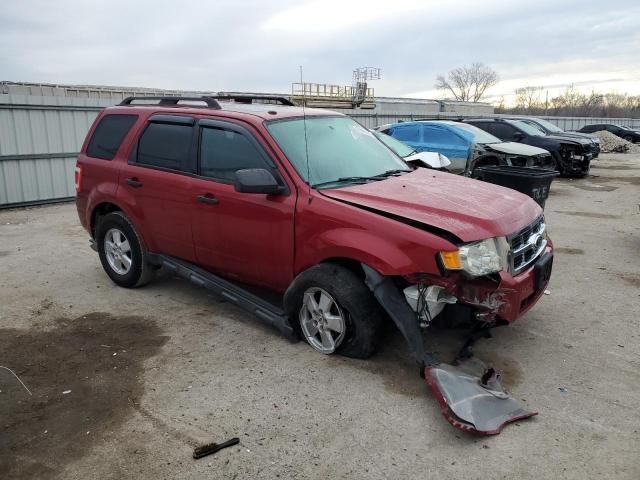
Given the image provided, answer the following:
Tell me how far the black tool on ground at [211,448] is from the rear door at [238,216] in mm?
1452

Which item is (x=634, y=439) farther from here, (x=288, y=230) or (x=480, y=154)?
(x=480, y=154)

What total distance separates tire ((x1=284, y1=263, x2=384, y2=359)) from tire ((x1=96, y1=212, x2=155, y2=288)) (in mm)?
2050

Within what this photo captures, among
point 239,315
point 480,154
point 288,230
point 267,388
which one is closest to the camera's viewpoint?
point 267,388

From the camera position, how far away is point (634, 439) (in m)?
3.00

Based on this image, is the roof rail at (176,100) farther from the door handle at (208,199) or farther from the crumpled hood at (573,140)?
the crumpled hood at (573,140)

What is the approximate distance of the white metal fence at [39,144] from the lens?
1052cm

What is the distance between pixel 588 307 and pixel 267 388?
10.8 ft

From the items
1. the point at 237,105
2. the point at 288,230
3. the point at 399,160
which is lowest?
the point at 288,230

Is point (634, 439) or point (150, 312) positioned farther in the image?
point (150, 312)

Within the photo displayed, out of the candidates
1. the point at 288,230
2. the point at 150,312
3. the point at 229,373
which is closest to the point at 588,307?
the point at 288,230

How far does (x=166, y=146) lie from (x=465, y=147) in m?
8.72

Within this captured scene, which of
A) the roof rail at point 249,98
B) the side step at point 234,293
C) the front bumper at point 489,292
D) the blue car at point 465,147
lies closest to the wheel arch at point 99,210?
the side step at point 234,293

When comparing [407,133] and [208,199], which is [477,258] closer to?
[208,199]

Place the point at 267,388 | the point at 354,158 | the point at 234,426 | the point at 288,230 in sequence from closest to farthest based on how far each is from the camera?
1. the point at 234,426
2. the point at 267,388
3. the point at 288,230
4. the point at 354,158
